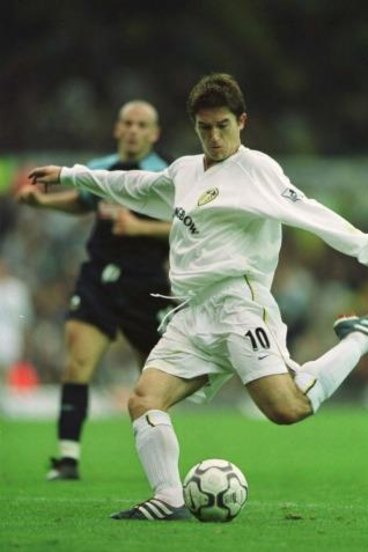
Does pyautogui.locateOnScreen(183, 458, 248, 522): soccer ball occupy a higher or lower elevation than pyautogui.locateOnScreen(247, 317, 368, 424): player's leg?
lower

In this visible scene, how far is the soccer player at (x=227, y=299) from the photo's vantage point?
27.6 feet

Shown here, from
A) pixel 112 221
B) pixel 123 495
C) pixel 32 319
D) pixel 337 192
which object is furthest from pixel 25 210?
pixel 123 495

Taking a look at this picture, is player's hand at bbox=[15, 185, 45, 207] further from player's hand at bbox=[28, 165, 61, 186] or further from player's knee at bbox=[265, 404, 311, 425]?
player's knee at bbox=[265, 404, 311, 425]

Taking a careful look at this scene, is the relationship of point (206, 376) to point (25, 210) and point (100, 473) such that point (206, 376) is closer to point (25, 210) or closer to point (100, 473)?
point (100, 473)

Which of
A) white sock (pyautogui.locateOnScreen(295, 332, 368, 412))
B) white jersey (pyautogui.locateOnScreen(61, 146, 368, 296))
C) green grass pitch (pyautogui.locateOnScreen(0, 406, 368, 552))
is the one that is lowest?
green grass pitch (pyautogui.locateOnScreen(0, 406, 368, 552))

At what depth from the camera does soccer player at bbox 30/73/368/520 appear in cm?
841

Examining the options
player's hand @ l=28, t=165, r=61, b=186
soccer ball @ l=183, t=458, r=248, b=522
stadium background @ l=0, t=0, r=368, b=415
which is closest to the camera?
soccer ball @ l=183, t=458, r=248, b=522

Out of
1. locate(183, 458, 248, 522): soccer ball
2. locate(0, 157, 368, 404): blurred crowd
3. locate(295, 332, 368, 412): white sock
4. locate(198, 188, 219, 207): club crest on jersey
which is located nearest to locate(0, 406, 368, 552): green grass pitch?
locate(183, 458, 248, 522): soccer ball

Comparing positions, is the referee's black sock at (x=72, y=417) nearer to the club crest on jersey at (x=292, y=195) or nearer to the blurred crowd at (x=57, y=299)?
the club crest on jersey at (x=292, y=195)

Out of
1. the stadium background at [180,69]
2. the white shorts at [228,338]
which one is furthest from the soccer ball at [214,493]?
the stadium background at [180,69]

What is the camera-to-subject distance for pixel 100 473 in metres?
12.0

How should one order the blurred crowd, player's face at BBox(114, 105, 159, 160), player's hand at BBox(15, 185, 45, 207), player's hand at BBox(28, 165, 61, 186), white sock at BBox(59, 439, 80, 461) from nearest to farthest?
player's hand at BBox(28, 165, 61, 186) < player's hand at BBox(15, 185, 45, 207) < white sock at BBox(59, 439, 80, 461) < player's face at BBox(114, 105, 159, 160) < the blurred crowd

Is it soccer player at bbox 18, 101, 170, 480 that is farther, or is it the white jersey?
soccer player at bbox 18, 101, 170, 480

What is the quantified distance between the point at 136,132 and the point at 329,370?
3737mm
